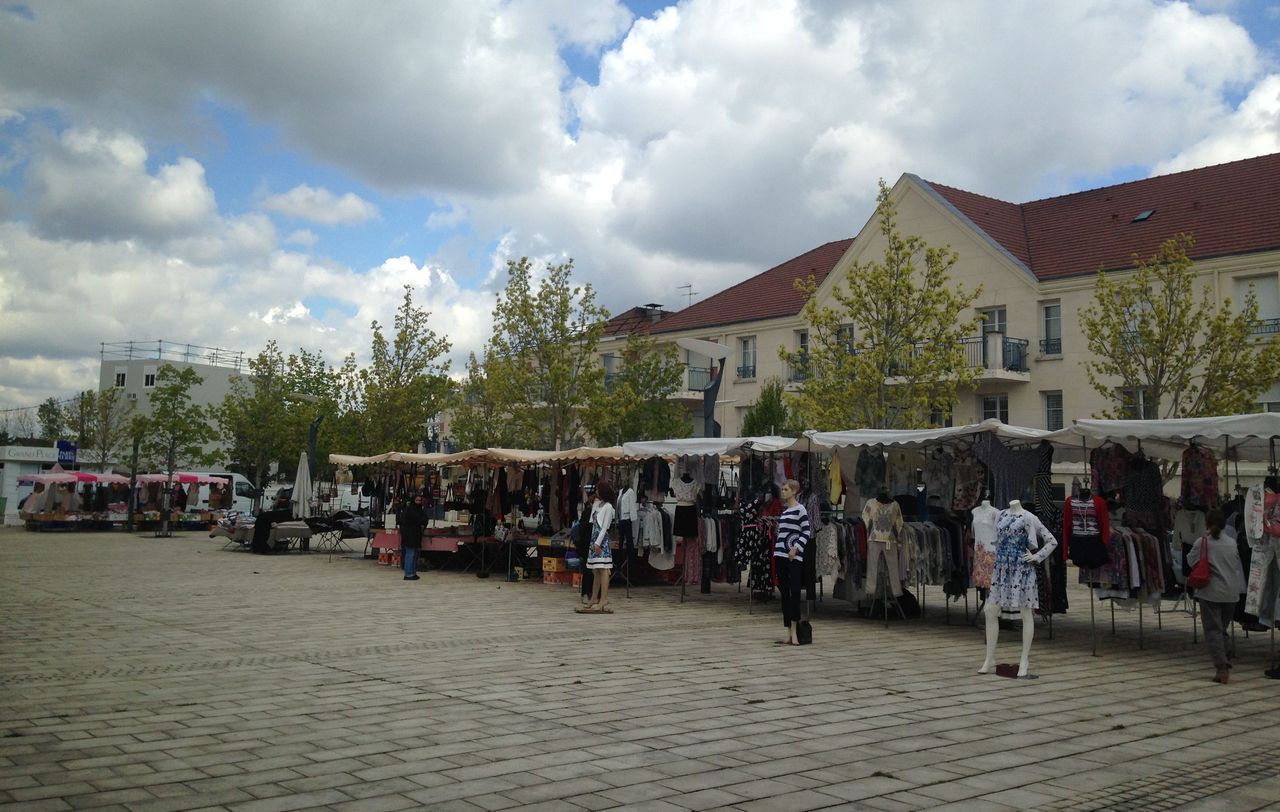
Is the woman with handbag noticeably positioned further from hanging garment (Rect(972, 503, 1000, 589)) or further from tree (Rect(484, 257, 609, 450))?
tree (Rect(484, 257, 609, 450))

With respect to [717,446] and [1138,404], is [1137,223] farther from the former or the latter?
[717,446]

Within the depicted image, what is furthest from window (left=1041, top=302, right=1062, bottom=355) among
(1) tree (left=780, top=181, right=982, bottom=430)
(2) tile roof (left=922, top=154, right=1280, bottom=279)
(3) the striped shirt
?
(3) the striped shirt

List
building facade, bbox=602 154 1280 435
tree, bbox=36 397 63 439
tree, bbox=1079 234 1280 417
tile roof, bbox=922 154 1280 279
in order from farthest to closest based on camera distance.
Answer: tree, bbox=36 397 63 439 → tile roof, bbox=922 154 1280 279 → building facade, bbox=602 154 1280 435 → tree, bbox=1079 234 1280 417

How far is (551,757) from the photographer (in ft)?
19.8


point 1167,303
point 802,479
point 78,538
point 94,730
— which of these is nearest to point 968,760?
point 94,730

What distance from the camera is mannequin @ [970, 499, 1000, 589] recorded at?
34.3 feet

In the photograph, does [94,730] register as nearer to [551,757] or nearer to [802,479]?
[551,757]

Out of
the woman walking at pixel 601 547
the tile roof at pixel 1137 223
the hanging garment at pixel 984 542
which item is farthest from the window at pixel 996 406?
the hanging garment at pixel 984 542

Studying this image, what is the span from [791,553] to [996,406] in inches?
956

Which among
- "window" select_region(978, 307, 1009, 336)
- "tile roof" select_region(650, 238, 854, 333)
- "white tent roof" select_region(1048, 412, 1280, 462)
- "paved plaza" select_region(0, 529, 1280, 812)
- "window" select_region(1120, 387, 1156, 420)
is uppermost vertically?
"tile roof" select_region(650, 238, 854, 333)

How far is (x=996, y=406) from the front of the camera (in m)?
33.0

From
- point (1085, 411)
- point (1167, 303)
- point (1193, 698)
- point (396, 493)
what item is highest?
point (1167, 303)

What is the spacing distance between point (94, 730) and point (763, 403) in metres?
29.0

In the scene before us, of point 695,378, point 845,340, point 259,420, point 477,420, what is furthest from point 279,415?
point 845,340
